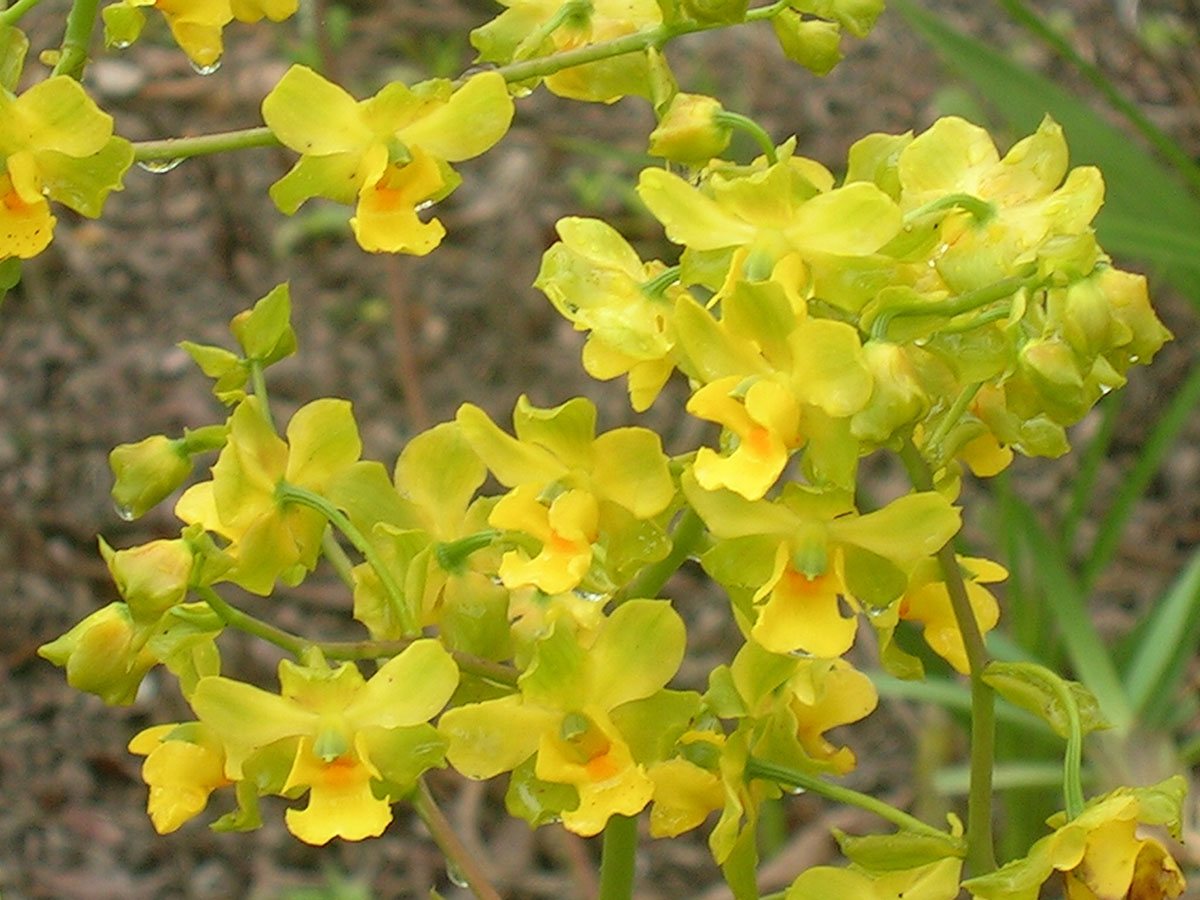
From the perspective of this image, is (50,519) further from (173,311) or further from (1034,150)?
(1034,150)

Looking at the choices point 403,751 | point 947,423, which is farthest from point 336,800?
point 947,423

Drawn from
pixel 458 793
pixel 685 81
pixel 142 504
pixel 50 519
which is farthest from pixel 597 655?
pixel 685 81

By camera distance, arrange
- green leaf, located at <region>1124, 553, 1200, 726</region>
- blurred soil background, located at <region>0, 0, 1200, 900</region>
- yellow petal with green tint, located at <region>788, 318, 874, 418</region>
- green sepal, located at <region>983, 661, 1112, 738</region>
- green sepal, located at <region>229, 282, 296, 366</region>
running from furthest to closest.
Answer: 1. blurred soil background, located at <region>0, 0, 1200, 900</region>
2. green leaf, located at <region>1124, 553, 1200, 726</region>
3. green sepal, located at <region>229, 282, 296, 366</region>
4. green sepal, located at <region>983, 661, 1112, 738</region>
5. yellow petal with green tint, located at <region>788, 318, 874, 418</region>

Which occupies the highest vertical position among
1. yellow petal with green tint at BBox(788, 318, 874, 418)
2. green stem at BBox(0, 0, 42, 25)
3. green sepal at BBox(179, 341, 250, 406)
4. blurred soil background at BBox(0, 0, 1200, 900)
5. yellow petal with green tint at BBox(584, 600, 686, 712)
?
yellow petal with green tint at BBox(788, 318, 874, 418)

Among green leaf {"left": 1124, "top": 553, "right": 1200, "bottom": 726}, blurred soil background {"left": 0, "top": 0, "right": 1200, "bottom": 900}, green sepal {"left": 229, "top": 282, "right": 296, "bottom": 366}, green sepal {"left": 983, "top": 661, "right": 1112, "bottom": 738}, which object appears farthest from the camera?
blurred soil background {"left": 0, "top": 0, "right": 1200, "bottom": 900}

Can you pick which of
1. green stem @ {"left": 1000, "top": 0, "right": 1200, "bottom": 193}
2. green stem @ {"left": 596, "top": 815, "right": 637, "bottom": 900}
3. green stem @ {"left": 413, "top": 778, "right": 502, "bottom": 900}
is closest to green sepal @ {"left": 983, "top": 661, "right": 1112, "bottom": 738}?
green stem @ {"left": 596, "top": 815, "right": 637, "bottom": 900}

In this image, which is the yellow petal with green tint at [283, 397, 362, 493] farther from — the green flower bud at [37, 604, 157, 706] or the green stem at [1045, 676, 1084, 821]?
the green stem at [1045, 676, 1084, 821]

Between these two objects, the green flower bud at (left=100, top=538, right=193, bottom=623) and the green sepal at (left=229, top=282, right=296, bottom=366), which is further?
the green sepal at (left=229, top=282, right=296, bottom=366)
